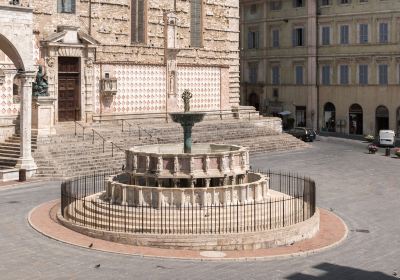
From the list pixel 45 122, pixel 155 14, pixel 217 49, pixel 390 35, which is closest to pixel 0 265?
pixel 45 122

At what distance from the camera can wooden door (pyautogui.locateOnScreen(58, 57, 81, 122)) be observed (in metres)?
36.5

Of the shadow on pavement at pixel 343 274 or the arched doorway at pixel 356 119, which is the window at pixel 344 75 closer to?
the arched doorway at pixel 356 119

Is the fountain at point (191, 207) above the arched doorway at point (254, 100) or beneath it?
beneath

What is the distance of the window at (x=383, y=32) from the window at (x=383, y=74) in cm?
219

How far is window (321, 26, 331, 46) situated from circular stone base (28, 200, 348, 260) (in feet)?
128

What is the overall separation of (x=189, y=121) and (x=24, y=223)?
6.80m

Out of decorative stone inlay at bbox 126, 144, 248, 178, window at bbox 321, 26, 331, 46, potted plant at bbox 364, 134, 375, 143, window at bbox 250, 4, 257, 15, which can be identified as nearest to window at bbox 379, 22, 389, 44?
window at bbox 321, 26, 331, 46

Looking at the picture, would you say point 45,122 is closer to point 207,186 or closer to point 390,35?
point 207,186

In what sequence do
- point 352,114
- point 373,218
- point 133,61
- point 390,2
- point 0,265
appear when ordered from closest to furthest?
point 0,265 < point 373,218 < point 133,61 < point 390,2 < point 352,114

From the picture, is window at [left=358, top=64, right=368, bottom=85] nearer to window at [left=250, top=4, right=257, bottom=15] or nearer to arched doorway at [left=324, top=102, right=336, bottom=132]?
arched doorway at [left=324, top=102, right=336, bottom=132]

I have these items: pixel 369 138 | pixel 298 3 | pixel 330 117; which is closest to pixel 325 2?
pixel 298 3

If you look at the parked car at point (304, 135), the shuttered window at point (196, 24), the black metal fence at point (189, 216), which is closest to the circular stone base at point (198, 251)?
the black metal fence at point (189, 216)

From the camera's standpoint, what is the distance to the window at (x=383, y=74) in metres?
53.4

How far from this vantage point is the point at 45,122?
31859 mm
